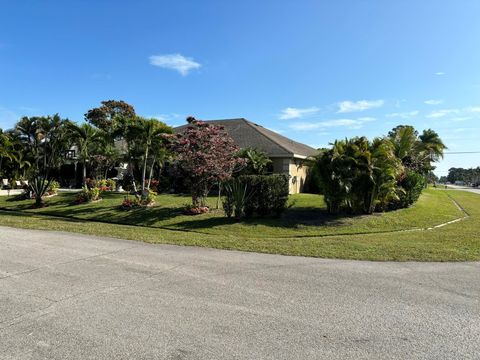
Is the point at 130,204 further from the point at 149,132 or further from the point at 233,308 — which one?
the point at 233,308

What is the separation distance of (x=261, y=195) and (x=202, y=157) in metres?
2.65

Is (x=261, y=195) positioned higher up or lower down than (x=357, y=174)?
lower down

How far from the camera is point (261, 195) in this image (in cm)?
1389

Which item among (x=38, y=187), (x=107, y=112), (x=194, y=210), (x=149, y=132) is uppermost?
(x=107, y=112)

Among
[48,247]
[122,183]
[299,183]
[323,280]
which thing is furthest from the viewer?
[122,183]

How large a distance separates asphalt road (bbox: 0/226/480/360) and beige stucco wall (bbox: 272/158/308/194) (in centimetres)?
1526

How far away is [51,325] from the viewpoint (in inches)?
169

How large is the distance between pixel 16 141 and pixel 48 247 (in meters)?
25.6

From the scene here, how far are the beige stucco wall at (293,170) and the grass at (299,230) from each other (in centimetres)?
558

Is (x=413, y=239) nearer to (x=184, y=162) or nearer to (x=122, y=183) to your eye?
(x=184, y=162)

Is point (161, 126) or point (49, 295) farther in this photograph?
point (161, 126)

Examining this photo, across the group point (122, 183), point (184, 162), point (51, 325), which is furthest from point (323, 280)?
point (122, 183)

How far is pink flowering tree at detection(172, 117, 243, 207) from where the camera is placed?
14758 millimetres

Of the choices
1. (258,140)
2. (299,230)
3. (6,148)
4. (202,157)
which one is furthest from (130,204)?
(6,148)
